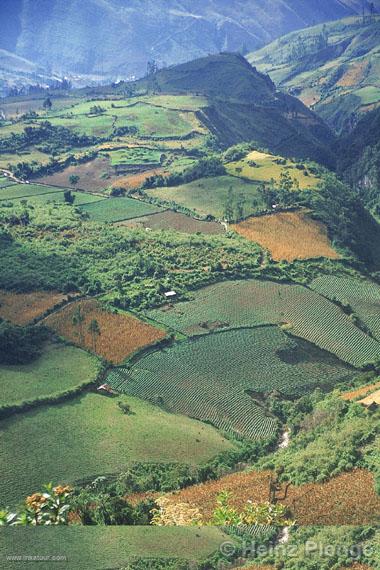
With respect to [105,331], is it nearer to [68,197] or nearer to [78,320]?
[78,320]

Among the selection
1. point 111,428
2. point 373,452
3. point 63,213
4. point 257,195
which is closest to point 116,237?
point 63,213

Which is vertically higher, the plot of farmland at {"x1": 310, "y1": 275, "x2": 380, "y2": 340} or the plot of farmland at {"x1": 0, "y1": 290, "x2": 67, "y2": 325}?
the plot of farmland at {"x1": 310, "y1": 275, "x2": 380, "y2": 340}

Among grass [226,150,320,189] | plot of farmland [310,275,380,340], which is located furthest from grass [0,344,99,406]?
grass [226,150,320,189]

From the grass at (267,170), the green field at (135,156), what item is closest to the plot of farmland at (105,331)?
the grass at (267,170)

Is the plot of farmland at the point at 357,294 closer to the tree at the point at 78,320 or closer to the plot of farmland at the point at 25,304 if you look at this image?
the tree at the point at 78,320

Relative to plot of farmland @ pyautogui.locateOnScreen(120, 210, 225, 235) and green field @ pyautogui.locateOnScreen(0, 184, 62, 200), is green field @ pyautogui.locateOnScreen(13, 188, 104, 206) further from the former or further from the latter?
plot of farmland @ pyautogui.locateOnScreen(120, 210, 225, 235)

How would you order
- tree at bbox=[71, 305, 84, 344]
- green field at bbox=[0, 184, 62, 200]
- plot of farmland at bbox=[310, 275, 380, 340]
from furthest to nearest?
1. green field at bbox=[0, 184, 62, 200]
2. plot of farmland at bbox=[310, 275, 380, 340]
3. tree at bbox=[71, 305, 84, 344]

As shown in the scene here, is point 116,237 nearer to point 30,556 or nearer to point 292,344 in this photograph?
point 292,344
